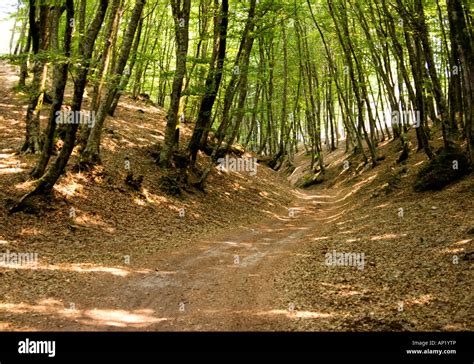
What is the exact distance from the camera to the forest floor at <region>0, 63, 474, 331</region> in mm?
7230

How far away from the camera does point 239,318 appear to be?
7.34 meters

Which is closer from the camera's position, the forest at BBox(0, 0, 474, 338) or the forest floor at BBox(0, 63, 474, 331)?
the forest floor at BBox(0, 63, 474, 331)

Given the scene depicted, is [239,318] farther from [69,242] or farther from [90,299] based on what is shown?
[69,242]

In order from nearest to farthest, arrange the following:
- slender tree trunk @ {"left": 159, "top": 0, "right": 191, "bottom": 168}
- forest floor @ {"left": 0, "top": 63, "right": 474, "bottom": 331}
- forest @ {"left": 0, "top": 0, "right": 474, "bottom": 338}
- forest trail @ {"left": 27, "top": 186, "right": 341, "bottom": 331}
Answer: forest trail @ {"left": 27, "top": 186, "right": 341, "bottom": 331}
forest floor @ {"left": 0, "top": 63, "right": 474, "bottom": 331}
forest @ {"left": 0, "top": 0, "right": 474, "bottom": 338}
slender tree trunk @ {"left": 159, "top": 0, "right": 191, "bottom": 168}

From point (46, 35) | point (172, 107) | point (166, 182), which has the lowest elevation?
point (166, 182)

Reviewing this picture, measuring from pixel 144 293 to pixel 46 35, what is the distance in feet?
34.7

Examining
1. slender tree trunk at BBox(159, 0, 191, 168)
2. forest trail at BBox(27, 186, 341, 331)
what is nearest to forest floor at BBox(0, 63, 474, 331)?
forest trail at BBox(27, 186, 341, 331)

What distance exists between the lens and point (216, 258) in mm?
11578

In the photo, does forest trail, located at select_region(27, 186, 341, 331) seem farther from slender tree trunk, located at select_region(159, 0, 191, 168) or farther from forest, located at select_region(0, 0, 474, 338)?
slender tree trunk, located at select_region(159, 0, 191, 168)

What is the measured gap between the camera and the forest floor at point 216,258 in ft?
23.7

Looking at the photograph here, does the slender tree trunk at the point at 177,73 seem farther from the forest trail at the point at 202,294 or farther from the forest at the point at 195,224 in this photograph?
the forest trail at the point at 202,294

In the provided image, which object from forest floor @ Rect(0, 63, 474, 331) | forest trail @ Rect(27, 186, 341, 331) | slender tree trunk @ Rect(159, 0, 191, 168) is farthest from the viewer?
slender tree trunk @ Rect(159, 0, 191, 168)

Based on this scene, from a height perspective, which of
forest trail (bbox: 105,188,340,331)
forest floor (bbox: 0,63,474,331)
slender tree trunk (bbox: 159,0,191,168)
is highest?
slender tree trunk (bbox: 159,0,191,168)
